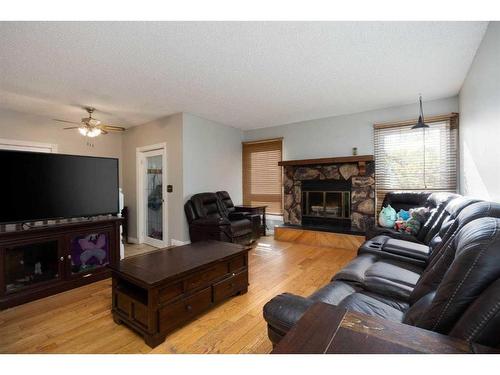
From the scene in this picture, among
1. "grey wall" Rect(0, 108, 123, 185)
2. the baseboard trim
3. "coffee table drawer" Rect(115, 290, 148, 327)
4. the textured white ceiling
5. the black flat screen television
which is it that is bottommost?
the baseboard trim

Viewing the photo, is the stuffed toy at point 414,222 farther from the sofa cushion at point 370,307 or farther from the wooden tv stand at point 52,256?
the wooden tv stand at point 52,256

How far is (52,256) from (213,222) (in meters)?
2.08

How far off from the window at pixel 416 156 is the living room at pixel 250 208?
1.0 inches

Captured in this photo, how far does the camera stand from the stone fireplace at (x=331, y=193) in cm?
441

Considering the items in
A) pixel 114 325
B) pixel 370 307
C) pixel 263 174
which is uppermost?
pixel 263 174

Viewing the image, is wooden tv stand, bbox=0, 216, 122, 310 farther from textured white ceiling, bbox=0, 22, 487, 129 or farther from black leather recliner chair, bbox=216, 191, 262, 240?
black leather recliner chair, bbox=216, 191, 262, 240

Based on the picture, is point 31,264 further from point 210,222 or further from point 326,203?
point 326,203

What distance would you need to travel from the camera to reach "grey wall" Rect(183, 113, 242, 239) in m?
4.45

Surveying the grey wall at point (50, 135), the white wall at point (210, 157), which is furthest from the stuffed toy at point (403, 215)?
the grey wall at point (50, 135)

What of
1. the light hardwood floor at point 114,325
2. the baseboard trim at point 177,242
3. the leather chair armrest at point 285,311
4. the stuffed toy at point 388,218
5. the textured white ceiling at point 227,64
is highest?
the textured white ceiling at point 227,64

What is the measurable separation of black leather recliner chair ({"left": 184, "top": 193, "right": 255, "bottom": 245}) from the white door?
2.52ft

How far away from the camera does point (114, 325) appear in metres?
1.99

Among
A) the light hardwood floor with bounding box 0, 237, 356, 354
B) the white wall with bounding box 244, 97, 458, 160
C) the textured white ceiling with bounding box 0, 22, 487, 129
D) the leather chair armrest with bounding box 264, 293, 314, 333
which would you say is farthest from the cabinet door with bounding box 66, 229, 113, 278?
the white wall with bounding box 244, 97, 458, 160

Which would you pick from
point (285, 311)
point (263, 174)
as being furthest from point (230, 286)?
point (263, 174)
